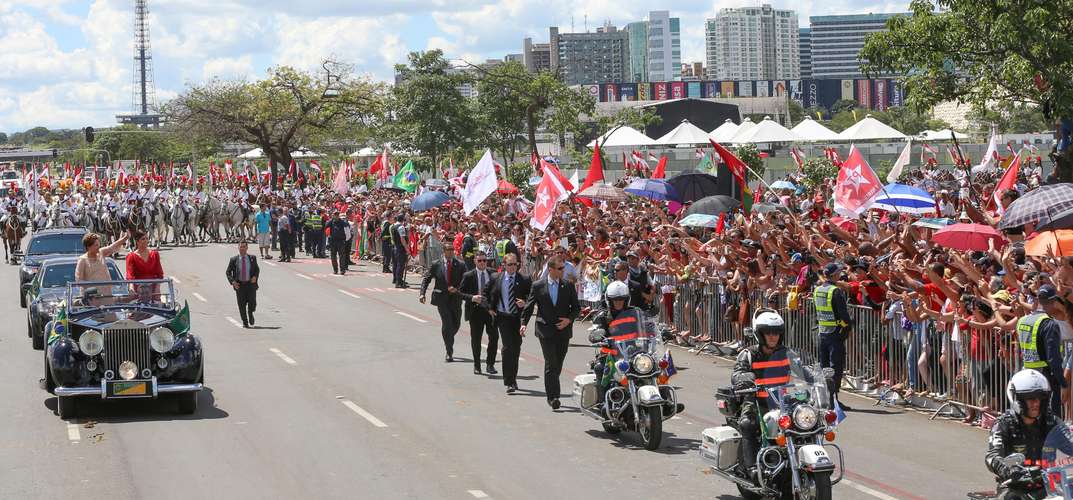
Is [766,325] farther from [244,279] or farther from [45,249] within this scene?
[45,249]

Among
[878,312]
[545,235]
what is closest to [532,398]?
[878,312]

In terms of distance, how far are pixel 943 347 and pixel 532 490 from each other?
230 inches

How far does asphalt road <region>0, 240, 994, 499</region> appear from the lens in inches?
446

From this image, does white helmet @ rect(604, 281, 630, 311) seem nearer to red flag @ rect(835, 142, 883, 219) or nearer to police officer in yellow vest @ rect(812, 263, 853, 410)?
→ police officer in yellow vest @ rect(812, 263, 853, 410)

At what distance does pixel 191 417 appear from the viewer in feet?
48.6

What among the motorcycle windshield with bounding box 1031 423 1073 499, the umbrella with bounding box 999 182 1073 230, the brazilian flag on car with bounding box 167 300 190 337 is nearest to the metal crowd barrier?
the umbrella with bounding box 999 182 1073 230

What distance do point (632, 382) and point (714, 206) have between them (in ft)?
43.0

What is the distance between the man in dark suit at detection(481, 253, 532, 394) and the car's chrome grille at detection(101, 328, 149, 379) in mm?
4255

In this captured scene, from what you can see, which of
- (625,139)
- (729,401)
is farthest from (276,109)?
(729,401)

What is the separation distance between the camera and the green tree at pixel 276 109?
66875 mm

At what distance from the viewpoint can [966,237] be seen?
17094 millimetres

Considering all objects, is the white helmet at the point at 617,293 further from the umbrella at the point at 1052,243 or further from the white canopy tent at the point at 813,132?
the white canopy tent at the point at 813,132

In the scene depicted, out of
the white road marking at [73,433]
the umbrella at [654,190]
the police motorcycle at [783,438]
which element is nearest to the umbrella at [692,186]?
the umbrella at [654,190]

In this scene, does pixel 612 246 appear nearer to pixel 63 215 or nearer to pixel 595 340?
pixel 595 340
